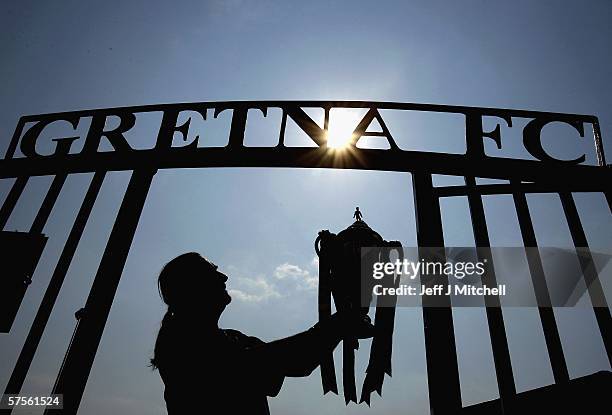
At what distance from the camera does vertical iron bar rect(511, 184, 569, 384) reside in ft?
9.00

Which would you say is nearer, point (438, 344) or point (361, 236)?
point (361, 236)

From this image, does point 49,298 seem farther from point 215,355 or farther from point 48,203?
point 215,355

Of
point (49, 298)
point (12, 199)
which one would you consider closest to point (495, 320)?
point (49, 298)

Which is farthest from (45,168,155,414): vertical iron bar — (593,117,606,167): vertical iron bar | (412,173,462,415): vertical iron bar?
(593,117,606,167): vertical iron bar

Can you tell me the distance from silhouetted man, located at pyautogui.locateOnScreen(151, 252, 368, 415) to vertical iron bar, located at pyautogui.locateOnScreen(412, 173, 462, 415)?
4.00 feet

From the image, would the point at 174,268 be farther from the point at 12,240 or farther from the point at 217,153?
the point at 12,240

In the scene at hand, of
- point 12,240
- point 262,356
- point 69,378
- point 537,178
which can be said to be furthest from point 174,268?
point 537,178

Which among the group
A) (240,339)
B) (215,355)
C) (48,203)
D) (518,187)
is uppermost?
(518,187)

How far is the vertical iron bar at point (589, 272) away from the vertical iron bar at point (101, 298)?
397 centimetres

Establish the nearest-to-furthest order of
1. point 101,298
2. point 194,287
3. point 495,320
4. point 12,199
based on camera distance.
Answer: point 194,287 → point 495,320 → point 101,298 → point 12,199

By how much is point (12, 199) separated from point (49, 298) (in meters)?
1.32

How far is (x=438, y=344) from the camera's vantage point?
8.72ft

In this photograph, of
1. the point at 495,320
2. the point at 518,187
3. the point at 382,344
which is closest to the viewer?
the point at 382,344

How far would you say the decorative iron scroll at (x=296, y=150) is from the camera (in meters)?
3.41
